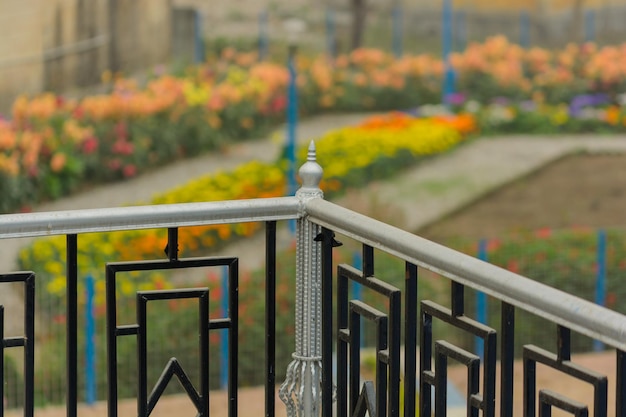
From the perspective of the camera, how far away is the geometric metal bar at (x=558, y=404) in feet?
7.16

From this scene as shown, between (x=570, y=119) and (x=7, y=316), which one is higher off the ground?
(x=570, y=119)

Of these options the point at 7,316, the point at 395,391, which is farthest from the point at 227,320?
the point at 7,316

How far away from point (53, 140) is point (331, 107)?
11.4ft

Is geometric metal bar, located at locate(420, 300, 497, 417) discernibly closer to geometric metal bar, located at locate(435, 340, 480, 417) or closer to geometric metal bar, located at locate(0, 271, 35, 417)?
geometric metal bar, located at locate(435, 340, 480, 417)

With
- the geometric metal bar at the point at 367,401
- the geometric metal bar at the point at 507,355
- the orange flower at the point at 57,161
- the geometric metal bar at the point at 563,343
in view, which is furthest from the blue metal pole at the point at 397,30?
the geometric metal bar at the point at 563,343

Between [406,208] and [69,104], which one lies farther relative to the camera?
[406,208]

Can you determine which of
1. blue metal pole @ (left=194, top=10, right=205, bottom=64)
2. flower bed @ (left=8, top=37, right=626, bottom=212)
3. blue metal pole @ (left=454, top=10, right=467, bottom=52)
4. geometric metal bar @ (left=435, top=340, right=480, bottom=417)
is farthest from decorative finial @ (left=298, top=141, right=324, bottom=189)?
blue metal pole @ (left=454, top=10, right=467, bottom=52)

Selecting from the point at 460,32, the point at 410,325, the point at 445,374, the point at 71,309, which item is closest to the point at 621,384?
the point at 445,374

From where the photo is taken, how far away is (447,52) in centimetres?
1612

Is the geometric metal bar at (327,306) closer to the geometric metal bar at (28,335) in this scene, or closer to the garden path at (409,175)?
the geometric metal bar at (28,335)

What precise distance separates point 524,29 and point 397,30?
1.92 meters

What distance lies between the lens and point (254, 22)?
49.8ft

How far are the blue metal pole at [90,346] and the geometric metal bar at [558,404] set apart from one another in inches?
345

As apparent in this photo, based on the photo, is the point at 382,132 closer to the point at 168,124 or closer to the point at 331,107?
the point at 331,107
